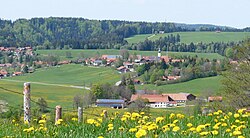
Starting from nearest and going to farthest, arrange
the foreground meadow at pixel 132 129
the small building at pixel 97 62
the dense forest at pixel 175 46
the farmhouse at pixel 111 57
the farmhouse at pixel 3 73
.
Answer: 1. the foreground meadow at pixel 132 129
2. the farmhouse at pixel 3 73
3. the small building at pixel 97 62
4. the farmhouse at pixel 111 57
5. the dense forest at pixel 175 46

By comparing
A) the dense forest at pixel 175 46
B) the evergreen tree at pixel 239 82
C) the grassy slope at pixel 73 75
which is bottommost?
the grassy slope at pixel 73 75

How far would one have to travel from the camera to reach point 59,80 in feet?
396

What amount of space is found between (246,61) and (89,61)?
12570 cm

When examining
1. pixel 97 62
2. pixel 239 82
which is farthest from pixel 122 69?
pixel 239 82

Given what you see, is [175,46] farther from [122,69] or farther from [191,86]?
[191,86]

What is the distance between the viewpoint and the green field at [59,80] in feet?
299

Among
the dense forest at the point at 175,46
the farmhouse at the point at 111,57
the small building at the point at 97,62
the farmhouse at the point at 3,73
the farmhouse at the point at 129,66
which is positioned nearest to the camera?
the farmhouse at the point at 3,73

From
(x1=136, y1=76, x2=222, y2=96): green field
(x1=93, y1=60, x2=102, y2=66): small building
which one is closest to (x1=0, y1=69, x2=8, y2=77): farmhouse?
(x1=93, y1=60, x2=102, y2=66): small building

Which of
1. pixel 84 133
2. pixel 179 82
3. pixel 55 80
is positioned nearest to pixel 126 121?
pixel 84 133

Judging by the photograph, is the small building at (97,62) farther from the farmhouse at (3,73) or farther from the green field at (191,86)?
the green field at (191,86)

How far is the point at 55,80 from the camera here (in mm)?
120750

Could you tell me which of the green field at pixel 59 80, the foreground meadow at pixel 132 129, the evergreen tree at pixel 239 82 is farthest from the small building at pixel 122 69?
the foreground meadow at pixel 132 129

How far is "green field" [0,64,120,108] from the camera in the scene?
91.0m

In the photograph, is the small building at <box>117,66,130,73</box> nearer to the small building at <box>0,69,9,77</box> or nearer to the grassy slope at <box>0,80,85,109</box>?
the grassy slope at <box>0,80,85,109</box>
